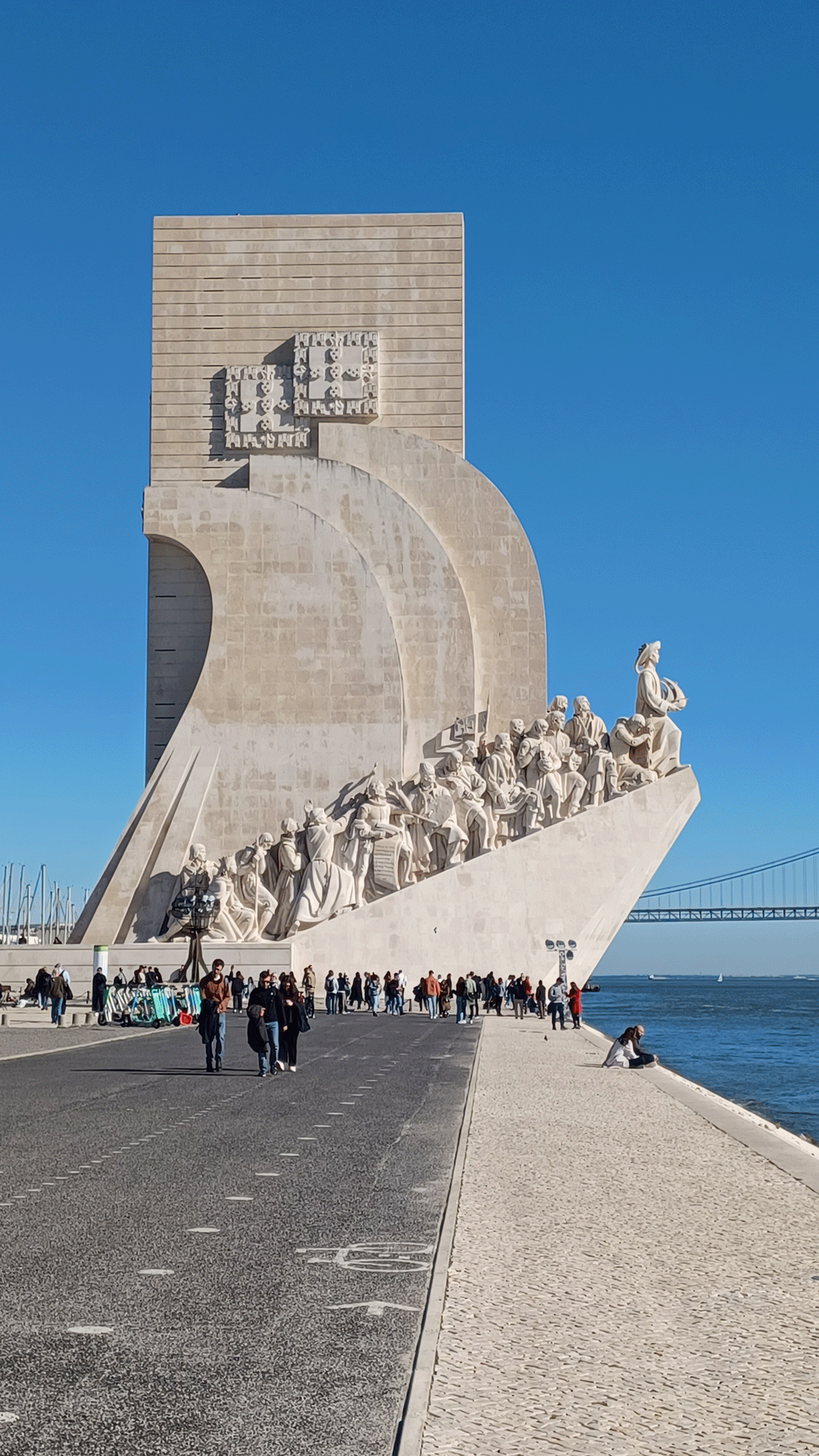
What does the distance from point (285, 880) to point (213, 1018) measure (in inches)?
500

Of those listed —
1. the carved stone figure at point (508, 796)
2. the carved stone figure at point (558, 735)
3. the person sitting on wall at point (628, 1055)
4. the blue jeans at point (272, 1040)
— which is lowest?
the person sitting on wall at point (628, 1055)

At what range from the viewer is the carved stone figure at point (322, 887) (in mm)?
22031

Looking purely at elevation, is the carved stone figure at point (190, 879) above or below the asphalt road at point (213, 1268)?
above

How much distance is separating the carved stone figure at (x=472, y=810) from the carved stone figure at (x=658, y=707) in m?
2.53

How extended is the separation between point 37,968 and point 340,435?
10.1 metres

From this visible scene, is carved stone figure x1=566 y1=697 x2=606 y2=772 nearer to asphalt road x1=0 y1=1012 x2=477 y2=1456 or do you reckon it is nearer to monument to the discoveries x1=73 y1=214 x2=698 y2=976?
monument to the discoveries x1=73 y1=214 x2=698 y2=976

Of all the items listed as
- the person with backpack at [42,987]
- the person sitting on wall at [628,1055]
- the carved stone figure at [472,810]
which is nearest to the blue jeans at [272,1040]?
the person sitting on wall at [628,1055]

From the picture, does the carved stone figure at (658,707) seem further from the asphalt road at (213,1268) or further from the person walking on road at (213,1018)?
the asphalt road at (213,1268)

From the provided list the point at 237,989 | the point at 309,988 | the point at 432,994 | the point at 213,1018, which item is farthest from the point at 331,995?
the point at 213,1018

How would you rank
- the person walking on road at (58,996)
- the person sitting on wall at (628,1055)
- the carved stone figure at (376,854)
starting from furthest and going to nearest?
the carved stone figure at (376,854)
the person walking on road at (58,996)
the person sitting on wall at (628,1055)

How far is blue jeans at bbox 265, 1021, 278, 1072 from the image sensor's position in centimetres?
969

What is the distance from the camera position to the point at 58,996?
16531mm

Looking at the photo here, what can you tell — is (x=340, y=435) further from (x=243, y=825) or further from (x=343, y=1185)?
(x=343, y=1185)

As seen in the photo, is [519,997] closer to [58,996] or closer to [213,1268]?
[58,996]
